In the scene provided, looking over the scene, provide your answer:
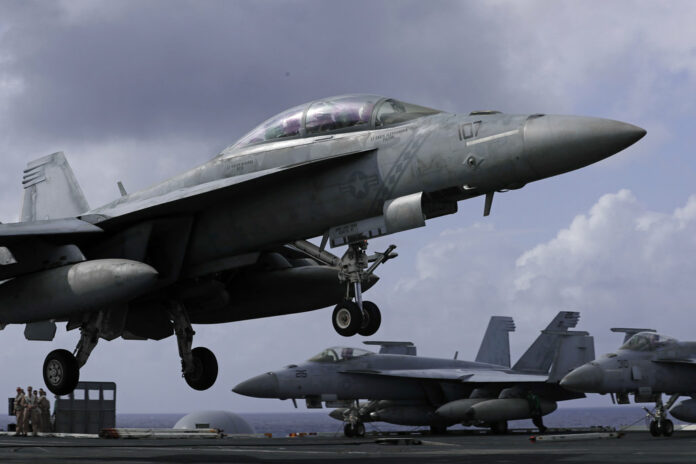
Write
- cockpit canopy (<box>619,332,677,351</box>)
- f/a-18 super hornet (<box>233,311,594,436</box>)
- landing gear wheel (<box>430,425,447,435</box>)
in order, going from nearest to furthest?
cockpit canopy (<box>619,332,677,351</box>)
f/a-18 super hornet (<box>233,311,594,436</box>)
landing gear wheel (<box>430,425,447,435</box>)

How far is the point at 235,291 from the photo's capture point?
1577 centimetres

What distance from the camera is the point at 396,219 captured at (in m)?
11.7

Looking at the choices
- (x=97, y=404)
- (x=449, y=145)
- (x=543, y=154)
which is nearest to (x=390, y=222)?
(x=449, y=145)

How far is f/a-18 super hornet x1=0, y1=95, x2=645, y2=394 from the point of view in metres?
11.2

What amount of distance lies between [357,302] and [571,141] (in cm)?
351

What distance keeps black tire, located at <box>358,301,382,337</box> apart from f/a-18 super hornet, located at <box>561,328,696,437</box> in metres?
17.6

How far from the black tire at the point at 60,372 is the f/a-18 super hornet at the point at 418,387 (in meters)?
20.4

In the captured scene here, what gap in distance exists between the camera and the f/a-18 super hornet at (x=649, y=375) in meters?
28.2

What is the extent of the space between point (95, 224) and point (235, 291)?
2.87 meters

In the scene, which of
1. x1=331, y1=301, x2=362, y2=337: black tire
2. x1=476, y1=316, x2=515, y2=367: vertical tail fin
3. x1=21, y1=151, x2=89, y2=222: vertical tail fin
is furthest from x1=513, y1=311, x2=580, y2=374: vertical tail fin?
x1=331, y1=301, x2=362, y2=337: black tire

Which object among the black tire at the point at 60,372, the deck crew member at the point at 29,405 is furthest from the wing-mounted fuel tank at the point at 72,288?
the deck crew member at the point at 29,405

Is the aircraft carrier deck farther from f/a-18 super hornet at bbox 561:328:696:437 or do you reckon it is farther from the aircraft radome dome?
the aircraft radome dome

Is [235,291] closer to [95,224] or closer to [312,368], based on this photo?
[95,224]

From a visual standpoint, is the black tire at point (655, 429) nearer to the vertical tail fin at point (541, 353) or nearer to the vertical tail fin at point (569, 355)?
the vertical tail fin at point (569, 355)
